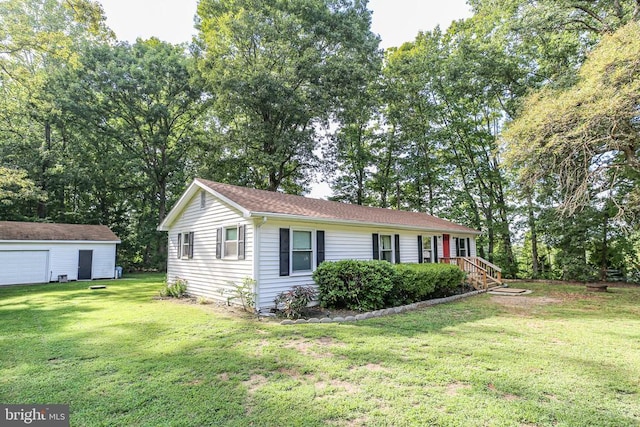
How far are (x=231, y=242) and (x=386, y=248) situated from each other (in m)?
5.94

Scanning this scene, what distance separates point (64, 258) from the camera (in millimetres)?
16266

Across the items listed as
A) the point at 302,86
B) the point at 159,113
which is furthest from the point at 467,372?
the point at 159,113

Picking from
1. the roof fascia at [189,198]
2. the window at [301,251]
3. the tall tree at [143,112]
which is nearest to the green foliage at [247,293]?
the window at [301,251]

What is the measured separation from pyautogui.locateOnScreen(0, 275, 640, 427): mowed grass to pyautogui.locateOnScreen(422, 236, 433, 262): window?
6488mm

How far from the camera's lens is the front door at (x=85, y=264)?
16875mm

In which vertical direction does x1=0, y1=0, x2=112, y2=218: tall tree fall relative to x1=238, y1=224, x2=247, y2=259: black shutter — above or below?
above

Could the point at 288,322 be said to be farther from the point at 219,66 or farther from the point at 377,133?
the point at 377,133

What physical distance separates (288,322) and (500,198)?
18.0 meters

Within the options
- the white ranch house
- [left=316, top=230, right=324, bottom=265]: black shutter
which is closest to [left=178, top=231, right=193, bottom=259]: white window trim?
the white ranch house

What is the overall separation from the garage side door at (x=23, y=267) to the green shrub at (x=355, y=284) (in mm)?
15351

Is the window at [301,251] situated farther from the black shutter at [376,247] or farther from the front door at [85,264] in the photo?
the front door at [85,264]

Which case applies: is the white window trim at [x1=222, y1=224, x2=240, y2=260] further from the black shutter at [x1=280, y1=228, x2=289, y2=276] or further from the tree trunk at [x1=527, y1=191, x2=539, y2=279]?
the tree trunk at [x1=527, y1=191, x2=539, y2=279]

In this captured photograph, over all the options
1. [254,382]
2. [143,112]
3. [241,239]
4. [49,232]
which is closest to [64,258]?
[49,232]

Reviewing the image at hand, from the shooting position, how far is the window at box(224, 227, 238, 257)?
29.2 ft
